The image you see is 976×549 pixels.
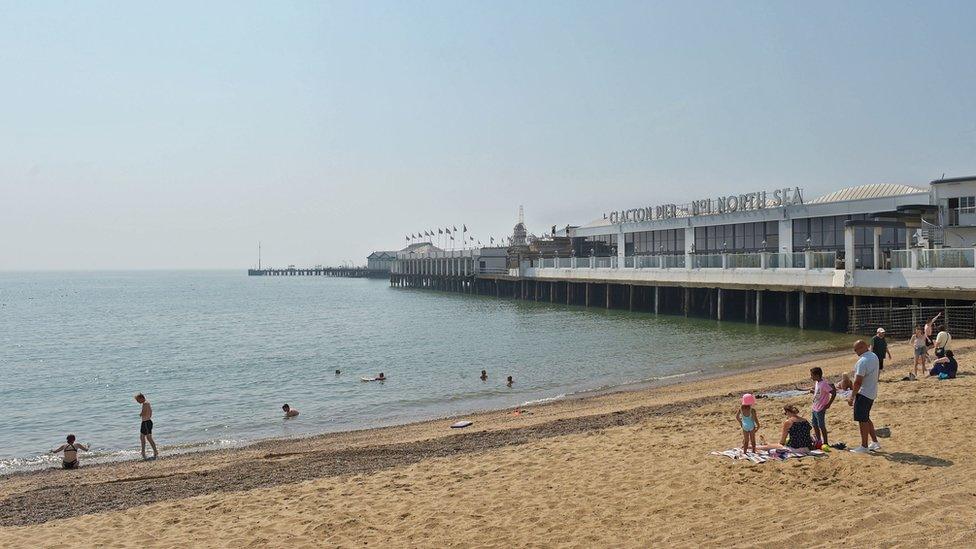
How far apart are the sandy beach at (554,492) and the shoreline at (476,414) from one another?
1.56 metres

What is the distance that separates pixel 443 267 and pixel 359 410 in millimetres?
89819

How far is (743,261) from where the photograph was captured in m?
43.6

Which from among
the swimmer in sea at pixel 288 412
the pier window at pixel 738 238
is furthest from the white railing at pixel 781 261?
the swimmer in sea at pixel 288 412

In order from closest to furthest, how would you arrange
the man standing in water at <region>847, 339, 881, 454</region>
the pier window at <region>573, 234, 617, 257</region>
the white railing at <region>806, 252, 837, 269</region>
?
1. the man standing in water at <region>847, 339, 881, 454</region>
2. the white railing at <region>806, 252, 837, 269</region>
3. the pier window at <region>573, 234, 617, 257</region>

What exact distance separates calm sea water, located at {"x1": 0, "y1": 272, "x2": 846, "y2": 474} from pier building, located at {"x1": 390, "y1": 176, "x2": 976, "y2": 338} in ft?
8.05

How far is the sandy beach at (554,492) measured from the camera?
794 centimetres

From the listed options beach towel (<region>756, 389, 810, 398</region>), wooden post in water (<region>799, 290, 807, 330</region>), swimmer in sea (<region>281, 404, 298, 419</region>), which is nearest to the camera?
beach towel (<region>756, 389, 810, 398</region>)

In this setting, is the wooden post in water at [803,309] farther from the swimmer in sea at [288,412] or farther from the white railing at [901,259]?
the swimmer in sea at [288,412]

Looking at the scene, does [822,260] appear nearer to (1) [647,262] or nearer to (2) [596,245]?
(1) [647,262]

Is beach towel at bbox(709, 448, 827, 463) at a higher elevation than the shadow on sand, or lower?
lower

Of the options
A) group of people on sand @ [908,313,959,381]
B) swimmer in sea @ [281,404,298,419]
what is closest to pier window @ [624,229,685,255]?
group of people on sand @ [908,313,959,381]

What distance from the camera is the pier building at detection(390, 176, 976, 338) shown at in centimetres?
3142

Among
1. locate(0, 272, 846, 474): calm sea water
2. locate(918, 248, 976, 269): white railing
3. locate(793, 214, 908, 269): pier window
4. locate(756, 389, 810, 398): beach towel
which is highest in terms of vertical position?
locate(793, 214, 908, 269): pier window

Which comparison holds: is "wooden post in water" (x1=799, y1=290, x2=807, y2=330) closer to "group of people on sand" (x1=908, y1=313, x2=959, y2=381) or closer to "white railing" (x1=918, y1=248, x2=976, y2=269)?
"white railing" (x1=918, y1=248, x2=976, y2=269)
